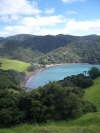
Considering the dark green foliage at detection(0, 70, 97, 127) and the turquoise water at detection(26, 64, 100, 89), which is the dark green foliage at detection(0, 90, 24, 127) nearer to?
the dark green foliage at detection(0, 70, 97, 127)

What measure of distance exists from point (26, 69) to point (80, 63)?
173 ft

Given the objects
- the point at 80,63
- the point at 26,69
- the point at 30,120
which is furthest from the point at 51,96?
the point at 80,63

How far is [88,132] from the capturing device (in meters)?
14.6

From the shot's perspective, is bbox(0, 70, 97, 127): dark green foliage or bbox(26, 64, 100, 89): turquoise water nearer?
bbox(0, 70, 97, 127): dark green foliage

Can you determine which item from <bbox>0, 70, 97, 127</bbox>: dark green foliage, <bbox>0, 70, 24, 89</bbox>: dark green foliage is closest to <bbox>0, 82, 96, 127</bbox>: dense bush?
<bbox>0, 70, 97, 127</bbox>: dark green foliage

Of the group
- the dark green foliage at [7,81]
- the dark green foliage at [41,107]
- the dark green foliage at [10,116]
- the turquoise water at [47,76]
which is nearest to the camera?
the dark green foliage at [10,116]

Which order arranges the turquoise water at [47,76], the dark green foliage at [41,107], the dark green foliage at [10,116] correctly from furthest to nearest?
the turquoise water at [47,76], the dark green foliage at [41,107], the dark green foliage at [10,116]

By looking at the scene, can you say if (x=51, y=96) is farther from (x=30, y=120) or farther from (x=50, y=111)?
(x=30, y=120)

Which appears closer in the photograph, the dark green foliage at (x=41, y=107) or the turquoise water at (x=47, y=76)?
the dark green foliage at (x=41, y=107)

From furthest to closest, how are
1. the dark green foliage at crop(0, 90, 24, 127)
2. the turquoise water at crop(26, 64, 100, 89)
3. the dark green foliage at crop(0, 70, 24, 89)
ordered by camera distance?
1. the turquoise water at crop(26, 64, 100, 89)
2. the dark green foliage at crop(0, 70, 24, 89)
3. the dark green foliage at crop(0, 90, 24, 127)

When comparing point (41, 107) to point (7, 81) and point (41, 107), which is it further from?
point (7, 81)

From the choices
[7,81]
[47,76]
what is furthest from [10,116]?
[47,76]

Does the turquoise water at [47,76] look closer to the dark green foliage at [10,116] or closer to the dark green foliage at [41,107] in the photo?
the dark green foliage at [41,107]

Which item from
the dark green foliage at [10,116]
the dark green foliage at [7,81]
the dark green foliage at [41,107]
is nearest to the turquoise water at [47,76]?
the dark green foliage at [7,81]
